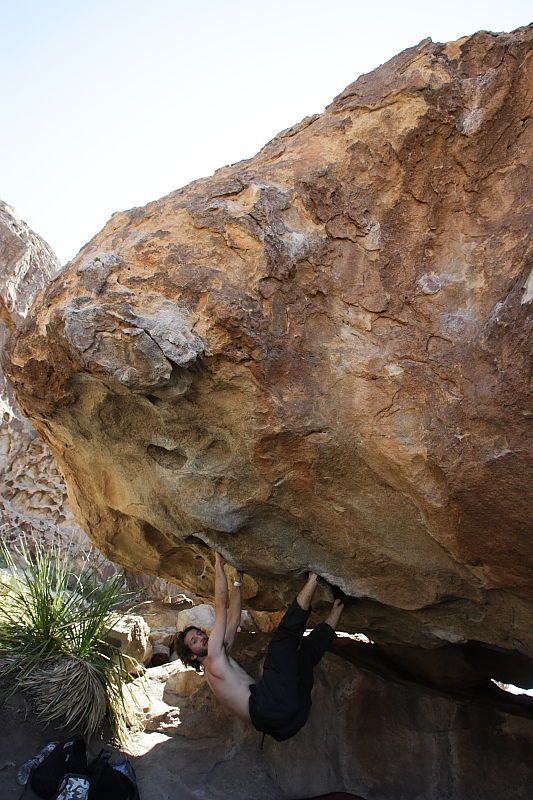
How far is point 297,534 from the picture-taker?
3.24 m

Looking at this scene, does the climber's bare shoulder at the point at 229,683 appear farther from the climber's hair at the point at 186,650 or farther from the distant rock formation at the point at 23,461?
the distant rock formation at the point at 23,461

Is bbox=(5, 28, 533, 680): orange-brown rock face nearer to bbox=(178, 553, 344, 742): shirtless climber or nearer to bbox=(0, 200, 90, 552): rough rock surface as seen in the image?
bbox=(178, 553, 344, 742): shirtless climber

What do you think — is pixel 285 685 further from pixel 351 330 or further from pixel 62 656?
pixel 351 330

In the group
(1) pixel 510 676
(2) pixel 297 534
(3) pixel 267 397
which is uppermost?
(3) pixel 267 397

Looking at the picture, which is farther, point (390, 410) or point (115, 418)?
point (115, 418)

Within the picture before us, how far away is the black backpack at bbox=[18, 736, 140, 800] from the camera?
3295 millimetres

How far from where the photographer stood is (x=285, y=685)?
3498 millimetres

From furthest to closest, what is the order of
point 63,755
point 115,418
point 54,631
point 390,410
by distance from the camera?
point 54,631 → point 63,755 → point 115,418 → point 390,410

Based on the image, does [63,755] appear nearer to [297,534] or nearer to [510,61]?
[297,534]

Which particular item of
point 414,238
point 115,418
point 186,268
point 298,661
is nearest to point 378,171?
point 414,238

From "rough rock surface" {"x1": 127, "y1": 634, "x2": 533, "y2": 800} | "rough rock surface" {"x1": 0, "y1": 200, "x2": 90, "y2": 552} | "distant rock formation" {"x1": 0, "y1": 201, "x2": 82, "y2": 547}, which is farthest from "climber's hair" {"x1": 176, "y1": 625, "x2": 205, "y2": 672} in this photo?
"distant rock formation" {"x1": 0, "y1": 201, "x2": 82, "y2": 547}

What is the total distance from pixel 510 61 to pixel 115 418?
2.21 metres

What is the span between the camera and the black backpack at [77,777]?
10.8ft

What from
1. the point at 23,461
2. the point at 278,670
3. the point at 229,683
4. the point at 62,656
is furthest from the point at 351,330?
the point at 23,461
